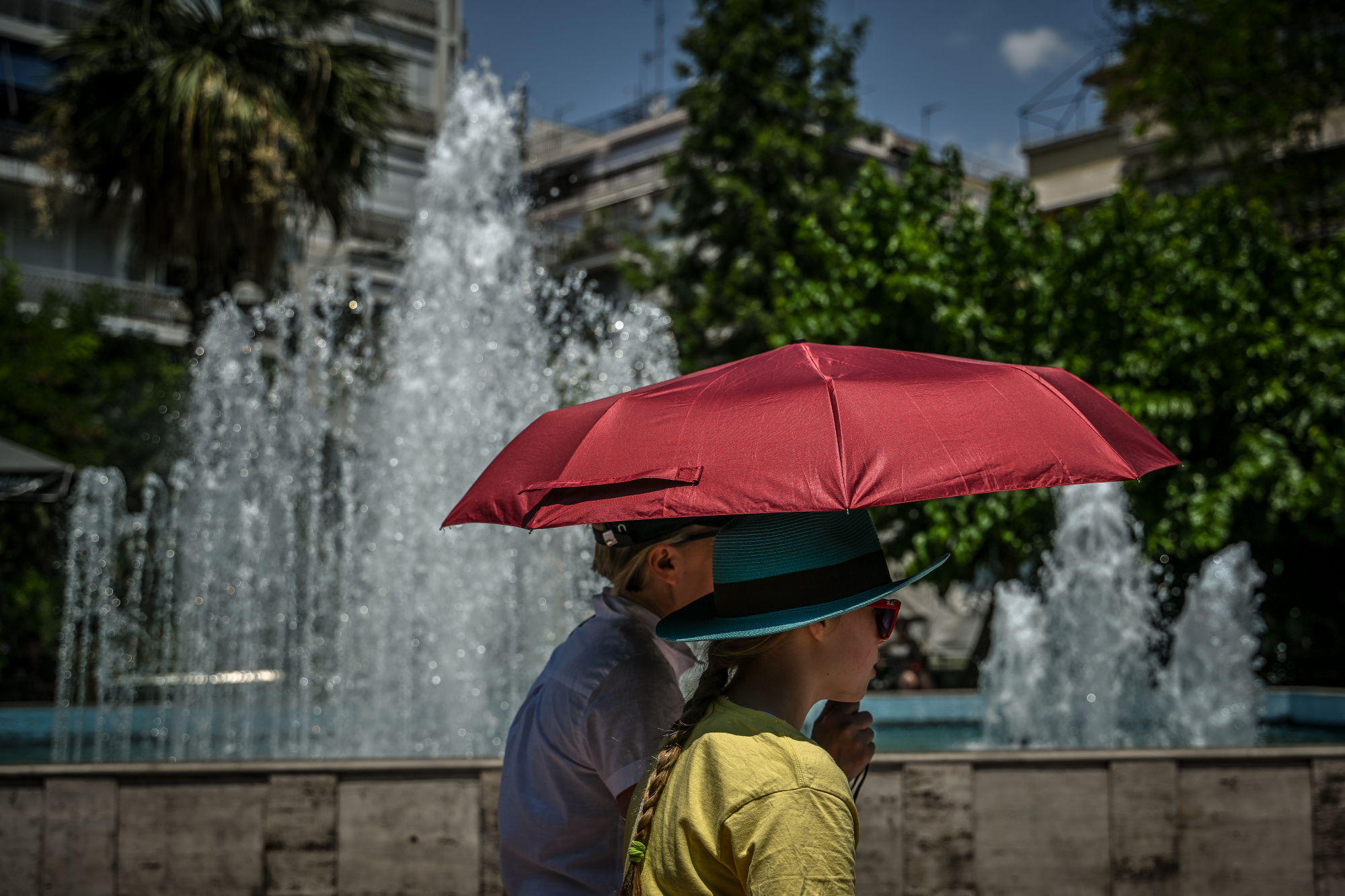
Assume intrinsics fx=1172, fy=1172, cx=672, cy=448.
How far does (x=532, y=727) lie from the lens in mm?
2037

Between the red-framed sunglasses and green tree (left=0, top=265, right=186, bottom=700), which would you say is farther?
green tree (left=0, top=265, right=186, bottom=700)

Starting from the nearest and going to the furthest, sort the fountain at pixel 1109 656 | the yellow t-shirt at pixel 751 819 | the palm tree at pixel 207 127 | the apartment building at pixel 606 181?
1. the yellow t-shirt at pixel 751 819
2. the fountain at pixel 1109 656
3. the palm tree at pixel 207 127
4. the apartment building at pixel 606 181

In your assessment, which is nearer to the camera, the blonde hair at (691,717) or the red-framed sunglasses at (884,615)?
the blonde hair at (691,717)

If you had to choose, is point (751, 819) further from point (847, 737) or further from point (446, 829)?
point (446, 829)

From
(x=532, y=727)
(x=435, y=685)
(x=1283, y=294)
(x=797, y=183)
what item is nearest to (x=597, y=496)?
(x=532, y=727)

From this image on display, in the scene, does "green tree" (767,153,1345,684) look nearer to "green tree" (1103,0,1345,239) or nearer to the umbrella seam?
"green tree" (1103,0,1345,239)

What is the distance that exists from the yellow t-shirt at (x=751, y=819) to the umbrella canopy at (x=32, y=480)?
25.3 ft

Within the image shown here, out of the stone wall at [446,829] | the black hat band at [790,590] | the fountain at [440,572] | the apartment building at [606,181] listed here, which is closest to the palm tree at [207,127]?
the fountain at [440,572]

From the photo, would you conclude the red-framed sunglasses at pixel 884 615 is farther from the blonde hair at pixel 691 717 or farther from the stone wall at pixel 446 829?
the stone wall at pixel 446 829

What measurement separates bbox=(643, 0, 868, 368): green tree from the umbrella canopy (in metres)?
11.4

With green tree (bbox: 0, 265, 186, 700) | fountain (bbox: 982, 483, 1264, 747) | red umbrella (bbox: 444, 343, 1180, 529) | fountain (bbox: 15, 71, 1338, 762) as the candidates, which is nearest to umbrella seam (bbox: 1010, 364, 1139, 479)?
red umbrella (bbox: 444, 343, 1180, 529)

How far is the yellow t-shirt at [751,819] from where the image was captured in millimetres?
1278

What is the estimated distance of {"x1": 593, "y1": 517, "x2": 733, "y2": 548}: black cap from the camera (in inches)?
79.8

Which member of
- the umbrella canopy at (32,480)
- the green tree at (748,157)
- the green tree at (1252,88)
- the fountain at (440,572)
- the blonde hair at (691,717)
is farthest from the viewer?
the green tree at (748,157)
